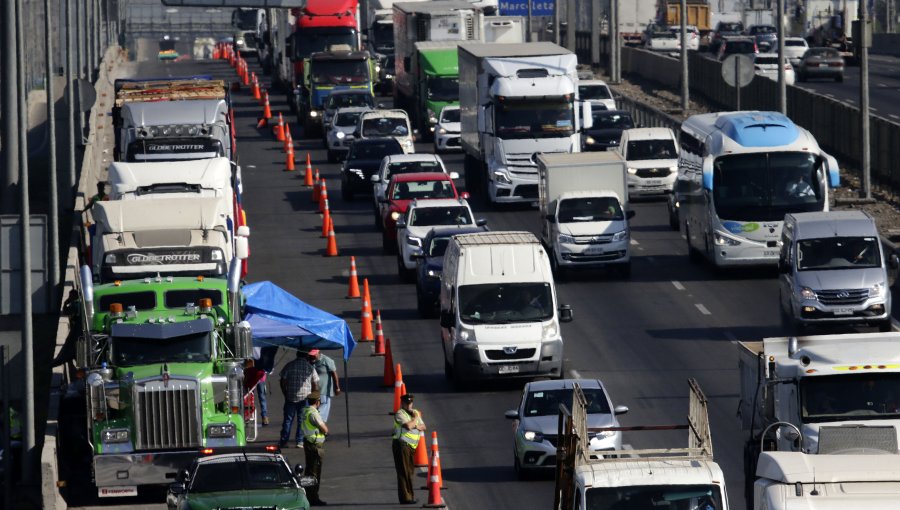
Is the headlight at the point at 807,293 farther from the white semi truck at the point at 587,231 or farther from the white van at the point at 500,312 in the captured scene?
the white semi truck at the point at 587,231

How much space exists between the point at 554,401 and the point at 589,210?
1559 centimetres

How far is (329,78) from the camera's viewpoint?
2640 inches

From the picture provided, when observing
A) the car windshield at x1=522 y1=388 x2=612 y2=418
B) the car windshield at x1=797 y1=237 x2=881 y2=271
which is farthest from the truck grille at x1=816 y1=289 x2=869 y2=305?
the car windshield at x1=522 y1=388 x2=612 y2=418

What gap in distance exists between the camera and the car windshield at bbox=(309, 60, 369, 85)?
67.0 meters

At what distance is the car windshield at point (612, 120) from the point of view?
59.8 meters

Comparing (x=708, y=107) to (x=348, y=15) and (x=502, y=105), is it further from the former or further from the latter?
(x=502, y=105)

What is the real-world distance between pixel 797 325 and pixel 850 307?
959 mm

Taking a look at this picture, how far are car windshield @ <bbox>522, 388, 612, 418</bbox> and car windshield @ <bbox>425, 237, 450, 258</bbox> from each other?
12.4 meters

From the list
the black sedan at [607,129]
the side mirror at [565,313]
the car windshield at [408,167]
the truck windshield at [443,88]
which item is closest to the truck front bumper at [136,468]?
the side mirror at [565,313]

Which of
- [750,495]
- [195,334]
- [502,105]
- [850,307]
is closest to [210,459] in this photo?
[195,334]

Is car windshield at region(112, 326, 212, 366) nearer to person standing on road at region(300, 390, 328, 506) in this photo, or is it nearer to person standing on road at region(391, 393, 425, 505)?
person standing on road at region(300, 390, 328, 506)

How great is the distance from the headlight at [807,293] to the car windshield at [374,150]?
70.2ft

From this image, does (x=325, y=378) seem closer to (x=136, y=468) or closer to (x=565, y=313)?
(x=136, y=468)

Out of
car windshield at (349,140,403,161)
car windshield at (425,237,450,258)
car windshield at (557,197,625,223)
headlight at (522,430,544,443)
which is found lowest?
headlight at (522,430,544,443)
